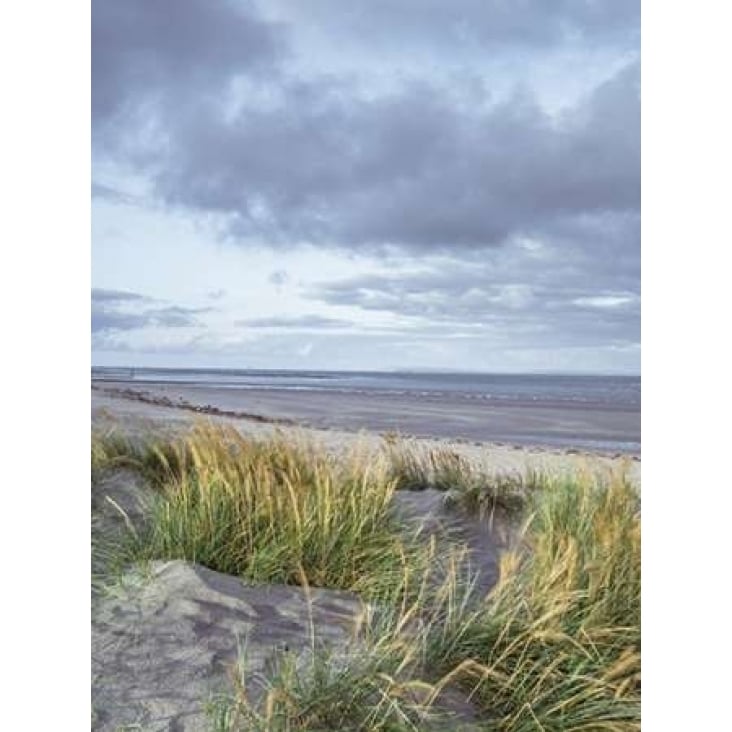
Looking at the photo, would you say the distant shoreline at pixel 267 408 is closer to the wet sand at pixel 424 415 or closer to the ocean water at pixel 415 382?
the wet sand at pixel 424 415

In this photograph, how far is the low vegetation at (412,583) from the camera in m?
1.66

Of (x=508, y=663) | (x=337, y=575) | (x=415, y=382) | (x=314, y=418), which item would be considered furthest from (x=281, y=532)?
(x=314, y=418)

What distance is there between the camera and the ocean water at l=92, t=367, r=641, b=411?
265cm

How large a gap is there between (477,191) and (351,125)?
1.35ft

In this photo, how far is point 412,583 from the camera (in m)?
2.40

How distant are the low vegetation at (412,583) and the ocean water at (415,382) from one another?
8.4 inches

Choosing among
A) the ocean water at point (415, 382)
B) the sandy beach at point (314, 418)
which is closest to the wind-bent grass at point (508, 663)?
the ocean water at point (415, 382)

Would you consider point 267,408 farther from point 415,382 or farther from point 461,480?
point 415,382

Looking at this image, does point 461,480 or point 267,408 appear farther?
point 267,408

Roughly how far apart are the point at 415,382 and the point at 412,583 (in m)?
0.95

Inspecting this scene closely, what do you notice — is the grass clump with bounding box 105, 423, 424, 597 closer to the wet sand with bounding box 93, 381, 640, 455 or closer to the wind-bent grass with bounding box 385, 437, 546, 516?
the wind-bent grass with bounding box 385, 437, 546, 516

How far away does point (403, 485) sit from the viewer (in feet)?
12.0
